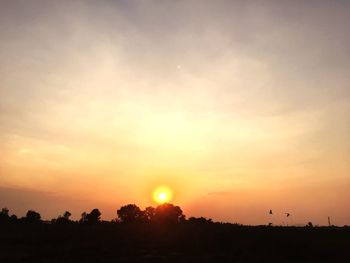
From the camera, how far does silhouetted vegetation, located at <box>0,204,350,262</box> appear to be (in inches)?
1658

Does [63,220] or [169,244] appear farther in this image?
[63,220]

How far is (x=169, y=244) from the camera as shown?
164 ft

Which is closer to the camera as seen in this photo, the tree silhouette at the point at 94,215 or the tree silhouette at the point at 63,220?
the tree silhouette at the point at 63,220

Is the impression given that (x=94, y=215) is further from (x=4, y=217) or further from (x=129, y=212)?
(x=4, y=217)

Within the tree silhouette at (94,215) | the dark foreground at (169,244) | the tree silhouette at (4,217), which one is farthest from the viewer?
the tree silhouette at (94,215)

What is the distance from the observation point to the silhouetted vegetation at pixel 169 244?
4212 centimetres

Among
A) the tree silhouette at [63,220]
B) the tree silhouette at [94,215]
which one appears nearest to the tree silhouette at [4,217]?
the tree silhouette at [63,220]

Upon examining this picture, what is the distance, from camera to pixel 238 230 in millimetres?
56344

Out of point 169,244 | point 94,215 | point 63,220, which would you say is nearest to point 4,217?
point 63,220

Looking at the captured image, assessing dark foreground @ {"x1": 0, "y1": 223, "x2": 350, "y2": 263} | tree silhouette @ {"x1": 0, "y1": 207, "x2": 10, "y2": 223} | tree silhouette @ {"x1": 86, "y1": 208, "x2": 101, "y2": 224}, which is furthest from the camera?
tree silhouette @ {"x1": 86, "y1": 208, "x2": 101, "y2": 224}

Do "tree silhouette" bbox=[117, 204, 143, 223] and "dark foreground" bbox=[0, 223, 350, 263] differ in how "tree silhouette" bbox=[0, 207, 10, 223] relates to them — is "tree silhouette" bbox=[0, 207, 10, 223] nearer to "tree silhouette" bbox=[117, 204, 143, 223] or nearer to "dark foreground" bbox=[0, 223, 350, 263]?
"dark foreground" bbox=[0, 223, 350, 263]

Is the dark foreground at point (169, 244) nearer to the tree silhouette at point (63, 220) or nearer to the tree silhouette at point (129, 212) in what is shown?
the tree silhouette at point (63, 220)

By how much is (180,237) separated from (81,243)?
1411cm

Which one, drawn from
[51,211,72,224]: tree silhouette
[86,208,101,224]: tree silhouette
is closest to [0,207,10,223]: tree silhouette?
[51,211,72,224]: tree silhouette
